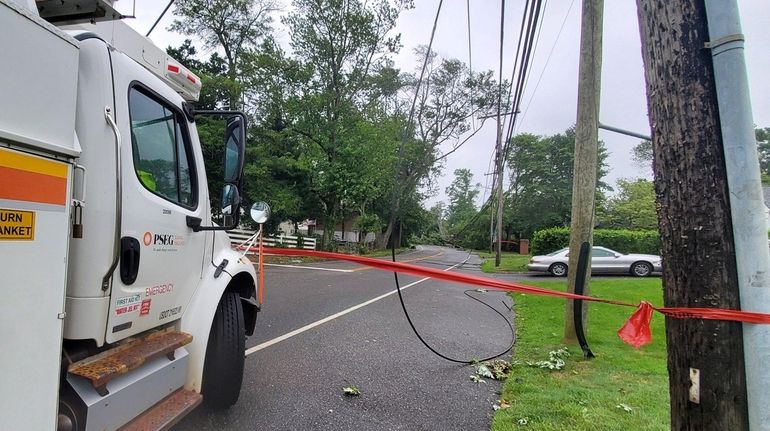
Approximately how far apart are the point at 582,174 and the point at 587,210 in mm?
510

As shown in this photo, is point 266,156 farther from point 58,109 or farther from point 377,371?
point 58,109

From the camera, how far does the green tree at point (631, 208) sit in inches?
1407

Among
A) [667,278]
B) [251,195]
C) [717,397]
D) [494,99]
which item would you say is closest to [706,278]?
[667,278]

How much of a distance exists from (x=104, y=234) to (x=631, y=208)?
42.8 metres

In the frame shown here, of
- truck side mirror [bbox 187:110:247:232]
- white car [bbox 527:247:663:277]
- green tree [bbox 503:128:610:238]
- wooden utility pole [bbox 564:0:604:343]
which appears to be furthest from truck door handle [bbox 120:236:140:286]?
green tree [bbox 503:128:610:238]

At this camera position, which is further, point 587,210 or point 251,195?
point 251,195

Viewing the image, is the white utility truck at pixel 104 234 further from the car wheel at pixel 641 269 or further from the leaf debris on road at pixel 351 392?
the car wheel at pixel 641 269

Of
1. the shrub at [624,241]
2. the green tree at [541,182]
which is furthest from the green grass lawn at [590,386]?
the green tree at [541,182]

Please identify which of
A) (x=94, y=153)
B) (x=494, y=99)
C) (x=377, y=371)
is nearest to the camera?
(x=94, y=153)

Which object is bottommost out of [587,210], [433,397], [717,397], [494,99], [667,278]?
[433,397]

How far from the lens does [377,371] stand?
15.1ft

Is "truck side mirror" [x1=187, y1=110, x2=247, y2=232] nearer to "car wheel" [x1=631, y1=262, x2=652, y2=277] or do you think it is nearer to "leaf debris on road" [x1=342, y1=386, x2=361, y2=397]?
"leaf debris on road" [x1=342, y1=386, x2=361, y2=397]

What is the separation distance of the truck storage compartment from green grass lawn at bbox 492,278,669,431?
11.4 ft

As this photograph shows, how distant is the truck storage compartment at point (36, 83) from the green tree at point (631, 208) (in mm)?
39652
